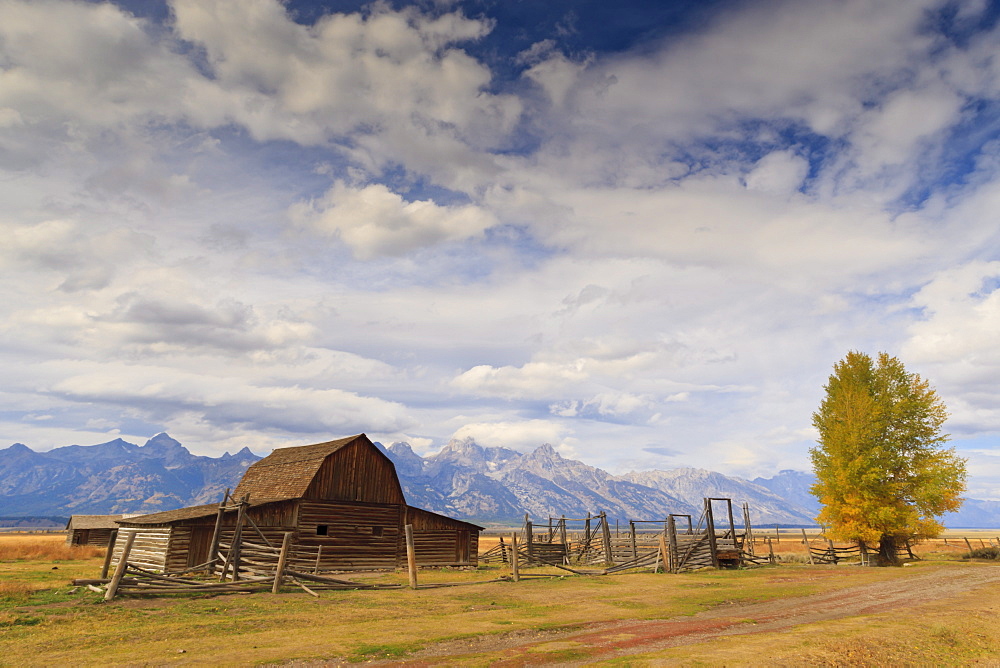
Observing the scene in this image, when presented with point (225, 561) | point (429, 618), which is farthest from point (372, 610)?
point (225, 561)

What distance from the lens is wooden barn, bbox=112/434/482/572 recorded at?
102 feet

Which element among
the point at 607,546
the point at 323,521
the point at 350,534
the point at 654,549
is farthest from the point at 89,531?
the point at 654,549

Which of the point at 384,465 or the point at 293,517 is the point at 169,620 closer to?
the point at 293,517

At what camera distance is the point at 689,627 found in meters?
15.0

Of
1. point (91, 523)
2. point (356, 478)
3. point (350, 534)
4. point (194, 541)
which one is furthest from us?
point (91, 523)

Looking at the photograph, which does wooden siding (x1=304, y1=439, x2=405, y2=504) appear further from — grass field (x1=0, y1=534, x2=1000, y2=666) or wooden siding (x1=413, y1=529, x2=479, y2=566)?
grass field (x1=0, y1=534, x2=1000, y2=666)

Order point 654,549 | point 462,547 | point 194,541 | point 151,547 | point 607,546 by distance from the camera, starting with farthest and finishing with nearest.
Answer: point 607,546
point 462,547
point 654,549
point 151,547
point 194,541

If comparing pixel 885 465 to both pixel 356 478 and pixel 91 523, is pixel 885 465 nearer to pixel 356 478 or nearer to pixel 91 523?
pixel 356 478

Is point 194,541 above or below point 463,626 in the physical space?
above

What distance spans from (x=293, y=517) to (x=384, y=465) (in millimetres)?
6870

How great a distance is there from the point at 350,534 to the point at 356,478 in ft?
11.0

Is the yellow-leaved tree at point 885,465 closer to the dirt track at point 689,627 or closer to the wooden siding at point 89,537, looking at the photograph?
the dirt track at point 689,627

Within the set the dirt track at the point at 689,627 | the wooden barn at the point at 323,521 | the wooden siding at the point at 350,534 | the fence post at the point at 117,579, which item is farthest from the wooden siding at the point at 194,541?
the dirt track at the point at 689,627

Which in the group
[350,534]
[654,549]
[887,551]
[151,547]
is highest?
[350,534]
